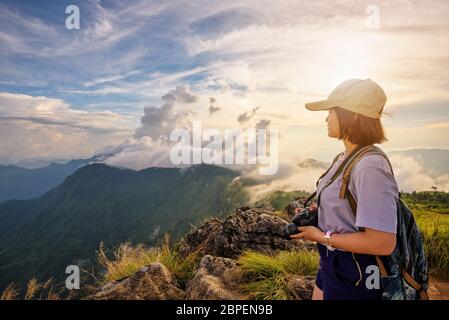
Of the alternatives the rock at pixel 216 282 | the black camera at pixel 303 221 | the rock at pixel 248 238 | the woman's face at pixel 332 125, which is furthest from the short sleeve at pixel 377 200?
the rock at pixel 248 238

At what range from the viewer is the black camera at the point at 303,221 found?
308 centimetres

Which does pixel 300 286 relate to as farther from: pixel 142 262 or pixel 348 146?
pixel 142 262

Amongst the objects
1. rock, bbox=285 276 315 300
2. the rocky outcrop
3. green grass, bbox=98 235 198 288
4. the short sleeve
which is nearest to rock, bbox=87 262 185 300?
the rocky outcrop

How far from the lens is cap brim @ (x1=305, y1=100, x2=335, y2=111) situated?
290cm

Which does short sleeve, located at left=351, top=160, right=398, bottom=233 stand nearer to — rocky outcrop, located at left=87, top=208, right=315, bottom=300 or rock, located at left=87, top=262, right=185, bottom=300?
rocky outcrop, located at left=87, top=208, right=315, bottom=300

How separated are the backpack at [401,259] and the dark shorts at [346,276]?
0.10 m

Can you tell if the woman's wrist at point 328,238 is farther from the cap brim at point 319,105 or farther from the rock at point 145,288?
the rock at point 145,288

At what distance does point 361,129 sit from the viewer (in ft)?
9.00

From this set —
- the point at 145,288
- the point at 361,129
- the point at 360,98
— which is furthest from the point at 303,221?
the point at 145,288
